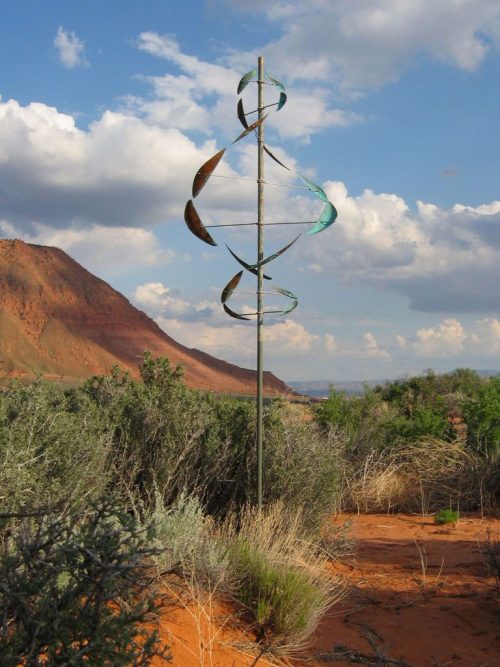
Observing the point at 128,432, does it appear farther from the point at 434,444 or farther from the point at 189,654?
the point at 434,444

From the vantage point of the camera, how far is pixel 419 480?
12109 millimetres

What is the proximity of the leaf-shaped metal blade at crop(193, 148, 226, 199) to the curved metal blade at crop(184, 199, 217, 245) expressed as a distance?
272mm

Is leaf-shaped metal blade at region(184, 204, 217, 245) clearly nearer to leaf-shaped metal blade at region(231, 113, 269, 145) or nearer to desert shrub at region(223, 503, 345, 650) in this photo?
leaf-shaped metal blade at region(231, 113, 269, 145)

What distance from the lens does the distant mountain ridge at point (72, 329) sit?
2343 inches

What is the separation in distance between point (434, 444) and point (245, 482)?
218 inches

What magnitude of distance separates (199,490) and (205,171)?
3689 mm

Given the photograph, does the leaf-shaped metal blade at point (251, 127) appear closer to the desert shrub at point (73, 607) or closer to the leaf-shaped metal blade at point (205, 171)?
the leaf-shaped metal blade at point (205, 171)

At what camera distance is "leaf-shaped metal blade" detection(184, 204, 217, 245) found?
812 centimetres

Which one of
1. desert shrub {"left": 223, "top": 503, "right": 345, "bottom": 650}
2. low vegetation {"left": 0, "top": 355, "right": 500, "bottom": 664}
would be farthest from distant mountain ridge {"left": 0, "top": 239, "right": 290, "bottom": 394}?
desert shrub {"left": 223, "top": 503, "right": 345, "bottom": 650}

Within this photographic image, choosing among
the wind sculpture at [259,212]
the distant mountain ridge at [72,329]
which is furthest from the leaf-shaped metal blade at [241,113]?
the distant mountain ridge at [72,329]

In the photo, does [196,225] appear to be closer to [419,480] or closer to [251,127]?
[251,127]

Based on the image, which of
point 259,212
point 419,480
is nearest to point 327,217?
point 259,212

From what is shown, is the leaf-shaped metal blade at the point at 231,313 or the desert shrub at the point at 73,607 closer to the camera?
the desert shrub at the point at 73,607

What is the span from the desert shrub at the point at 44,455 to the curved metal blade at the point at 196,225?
2.48 meters
